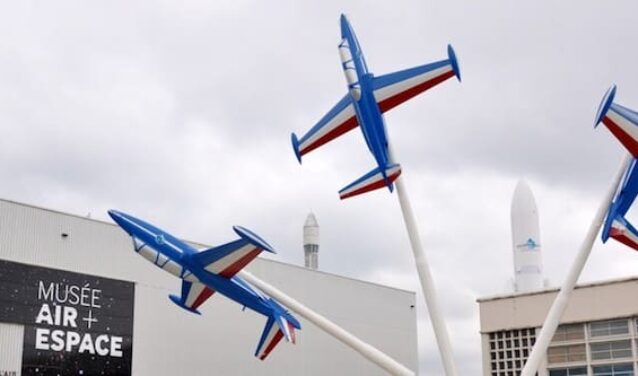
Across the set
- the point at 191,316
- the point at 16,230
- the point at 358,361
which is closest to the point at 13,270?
the point at 16,230

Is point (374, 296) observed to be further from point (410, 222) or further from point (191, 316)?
point (410, 222)

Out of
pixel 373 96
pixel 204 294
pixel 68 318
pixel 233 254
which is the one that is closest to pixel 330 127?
pixel 373 96

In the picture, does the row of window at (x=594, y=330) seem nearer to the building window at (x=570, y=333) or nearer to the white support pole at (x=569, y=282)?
the building window at (x=570, y=333)

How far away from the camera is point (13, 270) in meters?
31.7

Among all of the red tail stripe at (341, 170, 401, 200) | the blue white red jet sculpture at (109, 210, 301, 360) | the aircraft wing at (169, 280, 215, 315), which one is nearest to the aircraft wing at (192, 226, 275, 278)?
the blue white red jet sculpture at (109, 210, 301, 360)

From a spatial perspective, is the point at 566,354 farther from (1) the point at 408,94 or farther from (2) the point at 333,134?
(1) the point at 408,94

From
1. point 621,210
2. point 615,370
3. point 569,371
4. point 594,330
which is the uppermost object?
point 621,210

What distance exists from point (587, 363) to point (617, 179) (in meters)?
17.8

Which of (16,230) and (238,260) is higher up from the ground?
(16,230)

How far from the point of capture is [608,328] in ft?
132

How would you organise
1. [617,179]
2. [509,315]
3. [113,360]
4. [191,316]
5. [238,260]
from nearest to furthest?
[617,179]
[238,260]
[113,360]
[191,316]
[509,315]

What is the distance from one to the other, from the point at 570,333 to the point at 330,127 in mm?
20221

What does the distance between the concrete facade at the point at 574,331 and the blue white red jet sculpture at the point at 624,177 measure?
49.7 feet

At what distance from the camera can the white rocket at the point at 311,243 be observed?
4678 centimetres
